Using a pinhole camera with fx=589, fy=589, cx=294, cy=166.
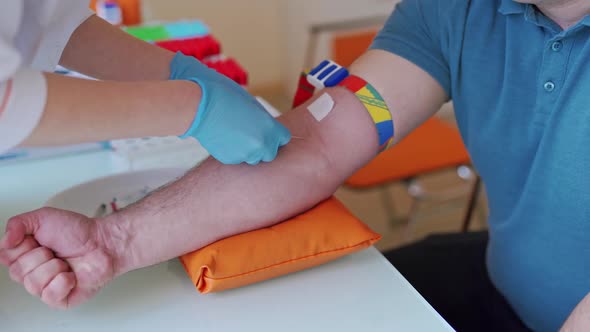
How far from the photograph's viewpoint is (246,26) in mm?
3467

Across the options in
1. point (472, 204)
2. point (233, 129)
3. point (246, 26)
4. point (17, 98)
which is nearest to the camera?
point (17, 98)

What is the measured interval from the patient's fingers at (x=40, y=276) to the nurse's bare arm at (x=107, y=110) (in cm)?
16

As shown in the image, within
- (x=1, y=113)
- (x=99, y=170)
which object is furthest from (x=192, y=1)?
(x=1, y=113)

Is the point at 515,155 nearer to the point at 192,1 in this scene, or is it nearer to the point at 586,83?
the point at 586,83

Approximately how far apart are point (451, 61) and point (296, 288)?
51cm

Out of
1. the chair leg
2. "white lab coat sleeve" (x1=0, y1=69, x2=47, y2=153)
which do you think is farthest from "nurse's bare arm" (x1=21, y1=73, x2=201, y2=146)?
the chair leg

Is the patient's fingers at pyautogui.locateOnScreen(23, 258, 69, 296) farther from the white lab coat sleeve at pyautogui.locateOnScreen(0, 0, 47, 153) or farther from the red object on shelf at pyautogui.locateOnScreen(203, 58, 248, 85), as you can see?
the red object on shelf at pyautogui.locateOnScreen(203, 58, 248, 85)

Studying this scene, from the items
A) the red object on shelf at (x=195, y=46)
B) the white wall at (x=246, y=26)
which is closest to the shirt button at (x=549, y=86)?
the red object on shelf at (x=195, y=46)

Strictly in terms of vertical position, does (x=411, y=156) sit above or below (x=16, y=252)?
below

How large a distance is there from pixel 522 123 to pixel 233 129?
Answer: 486mm

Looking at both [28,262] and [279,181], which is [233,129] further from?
[28,262]

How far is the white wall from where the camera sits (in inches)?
129

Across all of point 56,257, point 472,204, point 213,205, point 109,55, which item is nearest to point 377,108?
point 213,205

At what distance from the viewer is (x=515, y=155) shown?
992mm
